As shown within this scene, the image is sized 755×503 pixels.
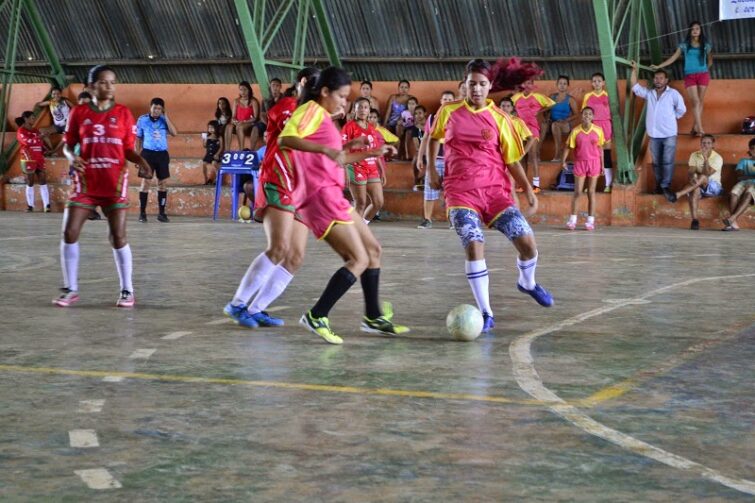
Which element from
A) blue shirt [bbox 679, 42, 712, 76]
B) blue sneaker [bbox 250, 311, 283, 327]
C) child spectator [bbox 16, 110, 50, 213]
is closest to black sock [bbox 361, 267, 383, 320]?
blue sneaker [bbox 250, 311, 283, 327]

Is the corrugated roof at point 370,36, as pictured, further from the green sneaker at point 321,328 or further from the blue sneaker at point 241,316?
the green sneaker at point 321,328

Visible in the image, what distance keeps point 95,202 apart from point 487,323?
3.65m

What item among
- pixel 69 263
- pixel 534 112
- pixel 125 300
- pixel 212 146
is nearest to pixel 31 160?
pixel 212 146

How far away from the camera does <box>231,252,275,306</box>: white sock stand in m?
8.64

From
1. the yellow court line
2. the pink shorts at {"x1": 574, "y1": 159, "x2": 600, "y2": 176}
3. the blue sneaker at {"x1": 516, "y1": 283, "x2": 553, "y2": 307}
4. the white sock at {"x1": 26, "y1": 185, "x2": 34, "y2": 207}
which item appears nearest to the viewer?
the yellow court line

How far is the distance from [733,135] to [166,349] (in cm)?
1794

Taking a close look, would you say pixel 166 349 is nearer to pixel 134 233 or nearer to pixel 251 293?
pixel 251 293

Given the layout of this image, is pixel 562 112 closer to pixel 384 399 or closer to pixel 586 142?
pixel 586 142

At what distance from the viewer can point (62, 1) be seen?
99.6 ft

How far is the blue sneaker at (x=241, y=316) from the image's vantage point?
8.59 m

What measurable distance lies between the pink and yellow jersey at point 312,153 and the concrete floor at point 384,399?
3.60 ft

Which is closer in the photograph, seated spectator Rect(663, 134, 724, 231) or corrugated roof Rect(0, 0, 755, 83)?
seated spectator Rect(663, 134, 724, 231)

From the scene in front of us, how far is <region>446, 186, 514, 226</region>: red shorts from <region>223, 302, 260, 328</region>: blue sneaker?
5.62 feet

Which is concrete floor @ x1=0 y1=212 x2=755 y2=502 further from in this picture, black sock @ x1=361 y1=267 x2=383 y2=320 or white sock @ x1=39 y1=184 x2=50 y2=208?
white sock @ x1=39 y1=184 x2=50 y2=208
